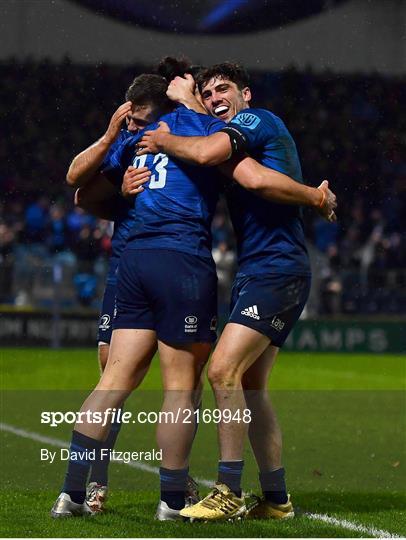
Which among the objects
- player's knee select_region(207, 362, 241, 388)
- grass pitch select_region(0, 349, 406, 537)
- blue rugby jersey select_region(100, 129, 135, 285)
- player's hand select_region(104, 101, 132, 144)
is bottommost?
grass pitch select_region(0, 349, 406, 537)

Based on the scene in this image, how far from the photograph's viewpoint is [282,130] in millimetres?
6203

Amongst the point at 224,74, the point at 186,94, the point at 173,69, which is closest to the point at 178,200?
the point at 186,94

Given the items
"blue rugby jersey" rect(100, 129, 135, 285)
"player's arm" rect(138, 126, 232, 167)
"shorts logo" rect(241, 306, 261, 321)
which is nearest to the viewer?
"player's arm" rect(138, 126, 232, 167)

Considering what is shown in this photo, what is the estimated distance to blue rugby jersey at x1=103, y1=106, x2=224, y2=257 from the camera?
601 centimetres

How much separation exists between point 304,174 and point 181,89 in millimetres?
15044

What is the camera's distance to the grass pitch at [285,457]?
19.6 ft

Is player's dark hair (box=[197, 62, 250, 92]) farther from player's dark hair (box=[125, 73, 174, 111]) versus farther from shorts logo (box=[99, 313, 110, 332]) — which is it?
shorts logo (box=[99, 313, 110, 332])

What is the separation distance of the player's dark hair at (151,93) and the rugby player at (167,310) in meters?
0.17

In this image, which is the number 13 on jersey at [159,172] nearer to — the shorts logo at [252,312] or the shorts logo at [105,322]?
the shorts logo at [252,312]

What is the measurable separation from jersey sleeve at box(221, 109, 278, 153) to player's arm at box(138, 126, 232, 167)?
0.05 m

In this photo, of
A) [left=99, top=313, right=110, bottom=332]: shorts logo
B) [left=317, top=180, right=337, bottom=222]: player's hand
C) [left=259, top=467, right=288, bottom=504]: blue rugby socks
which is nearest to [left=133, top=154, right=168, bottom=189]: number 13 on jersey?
[left=317, top=180, right=337, bottom=222]: player's hand

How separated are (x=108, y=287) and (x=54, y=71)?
408 inches

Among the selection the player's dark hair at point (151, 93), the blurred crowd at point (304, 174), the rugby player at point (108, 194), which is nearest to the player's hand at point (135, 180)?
the rugby player at point (108, 194)

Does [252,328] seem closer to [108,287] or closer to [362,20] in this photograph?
[108,287]
